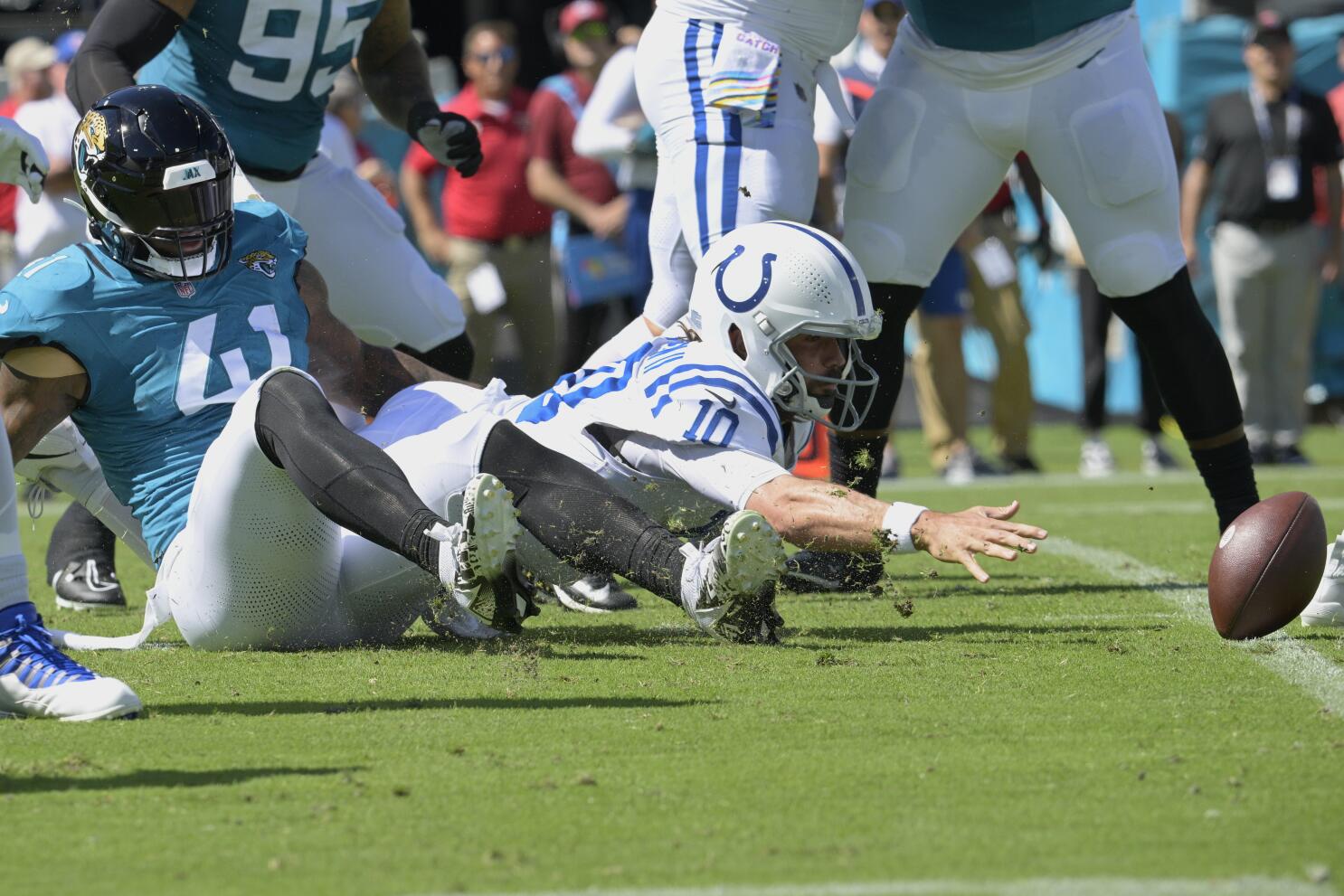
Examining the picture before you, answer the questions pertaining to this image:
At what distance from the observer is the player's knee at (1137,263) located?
453 centimetres

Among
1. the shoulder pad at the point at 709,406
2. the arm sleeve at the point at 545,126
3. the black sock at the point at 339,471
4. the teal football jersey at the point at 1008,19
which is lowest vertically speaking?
the arm sleeve at the point at 545,126

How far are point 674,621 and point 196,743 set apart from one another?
1710 mm

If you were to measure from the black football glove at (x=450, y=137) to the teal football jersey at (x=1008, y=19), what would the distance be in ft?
4.35

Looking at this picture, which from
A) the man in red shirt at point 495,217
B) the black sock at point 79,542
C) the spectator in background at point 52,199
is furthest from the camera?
the man in red shirt at point 495,217

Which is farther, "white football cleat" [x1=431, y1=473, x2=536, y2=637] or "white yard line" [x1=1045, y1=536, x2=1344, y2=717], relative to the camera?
"white yard line" [x1=1045, y1=536, x2=1344, y2=717]

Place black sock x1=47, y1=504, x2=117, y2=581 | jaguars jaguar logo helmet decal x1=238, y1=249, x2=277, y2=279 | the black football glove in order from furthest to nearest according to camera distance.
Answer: the black football glove → black sock x1=47, y1=504, x2=117, y2=581 → jaguars jaguar logo helmet decal x1=238, y1=249, x2=277, y2=279

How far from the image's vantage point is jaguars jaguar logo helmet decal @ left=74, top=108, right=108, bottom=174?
12.5ft

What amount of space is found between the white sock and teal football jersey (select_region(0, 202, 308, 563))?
0.78 meters

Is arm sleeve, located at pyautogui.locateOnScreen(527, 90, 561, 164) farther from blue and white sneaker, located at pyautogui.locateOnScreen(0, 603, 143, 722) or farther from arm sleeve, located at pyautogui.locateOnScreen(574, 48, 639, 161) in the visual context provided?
blue and white sneaker, located at pyautogui.locateOnScreen(0, 603, 143, 722)

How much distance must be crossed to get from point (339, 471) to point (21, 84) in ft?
24.8

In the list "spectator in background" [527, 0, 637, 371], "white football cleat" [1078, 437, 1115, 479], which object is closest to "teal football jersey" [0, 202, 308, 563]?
"spectator in background" [527, 0, 637, 371]

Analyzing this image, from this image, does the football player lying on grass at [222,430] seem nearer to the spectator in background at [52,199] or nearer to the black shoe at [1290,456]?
the spectator in background at [52,199]

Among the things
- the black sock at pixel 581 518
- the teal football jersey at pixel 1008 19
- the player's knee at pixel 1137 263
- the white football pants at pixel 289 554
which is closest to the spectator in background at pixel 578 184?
the teal football jersey at pixel 1008 19

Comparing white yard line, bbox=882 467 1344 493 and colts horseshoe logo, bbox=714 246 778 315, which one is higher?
colts horseshoe logo, bbox=714 246 778 315
